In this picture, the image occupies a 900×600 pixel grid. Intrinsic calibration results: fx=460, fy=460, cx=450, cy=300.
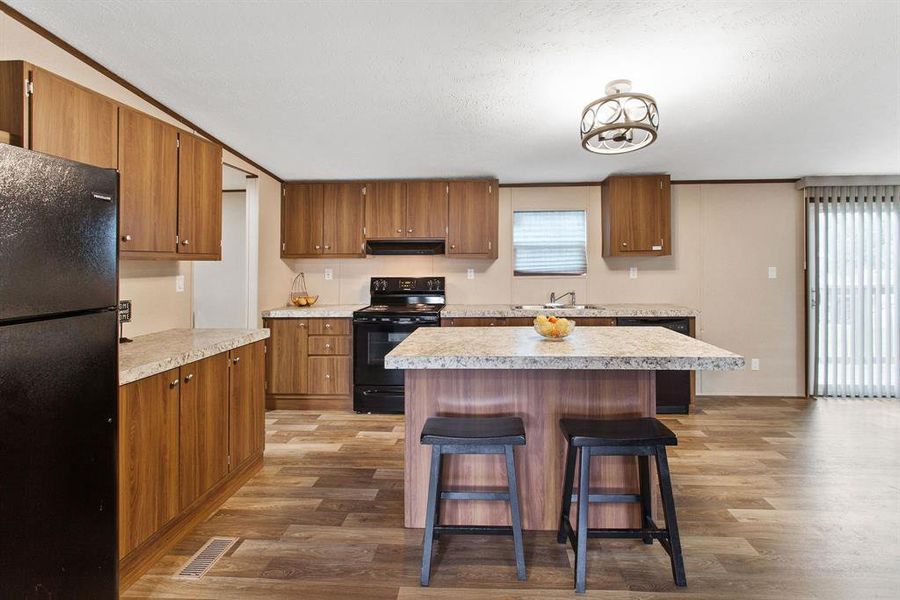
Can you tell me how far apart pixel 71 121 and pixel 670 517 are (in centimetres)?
286

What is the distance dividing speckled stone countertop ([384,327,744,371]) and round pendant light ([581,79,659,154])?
1030 mm

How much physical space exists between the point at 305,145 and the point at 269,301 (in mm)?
1684

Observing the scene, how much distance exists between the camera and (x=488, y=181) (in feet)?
15.3

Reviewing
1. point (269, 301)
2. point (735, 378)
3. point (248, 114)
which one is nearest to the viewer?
point (248, 114)

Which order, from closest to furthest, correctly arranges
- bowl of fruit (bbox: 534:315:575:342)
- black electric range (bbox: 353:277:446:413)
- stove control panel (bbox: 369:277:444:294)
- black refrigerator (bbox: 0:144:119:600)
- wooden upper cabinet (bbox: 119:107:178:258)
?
black refrigerator (bbox: 0:144:119:600) → wooden upper cabinet (bbox: 119:107:178:258) → bowl of fruit (bbox: 534:315:575:342) → black electric range (bbox: 353:277:446:413) → stove control panel (bbox: 369:277:444:294)

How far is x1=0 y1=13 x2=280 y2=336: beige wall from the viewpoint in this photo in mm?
1904

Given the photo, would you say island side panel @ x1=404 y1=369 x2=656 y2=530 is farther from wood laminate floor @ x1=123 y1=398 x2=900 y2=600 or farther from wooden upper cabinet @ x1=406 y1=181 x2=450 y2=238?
wooden upper cabinet @ x1=406 y1=181 x2=450 y2=238

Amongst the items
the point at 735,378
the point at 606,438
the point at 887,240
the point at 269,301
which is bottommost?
the point at 735,378

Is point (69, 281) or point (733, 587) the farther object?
point (733, 587)

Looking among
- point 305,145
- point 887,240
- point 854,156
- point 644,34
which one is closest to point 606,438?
point 644,34

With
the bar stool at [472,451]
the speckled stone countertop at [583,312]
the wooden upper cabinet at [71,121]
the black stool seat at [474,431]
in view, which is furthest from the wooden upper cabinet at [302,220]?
the bar stool at [472,451]

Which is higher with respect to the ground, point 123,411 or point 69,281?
point 69,281

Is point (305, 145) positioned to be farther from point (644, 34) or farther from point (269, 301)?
point (644, 34)

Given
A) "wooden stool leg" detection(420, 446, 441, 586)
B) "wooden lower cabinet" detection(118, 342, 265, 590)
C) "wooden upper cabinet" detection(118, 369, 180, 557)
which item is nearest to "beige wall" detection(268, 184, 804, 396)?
"wooden lower cabinet" detection(118, 342, 265, 590)
